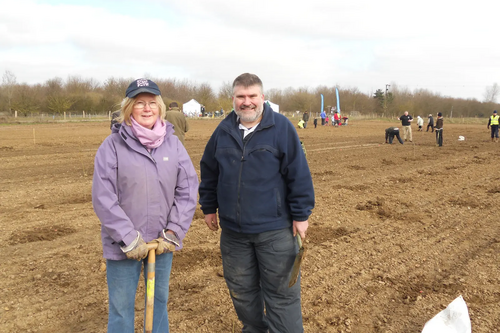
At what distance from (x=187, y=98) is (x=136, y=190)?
3310 inches

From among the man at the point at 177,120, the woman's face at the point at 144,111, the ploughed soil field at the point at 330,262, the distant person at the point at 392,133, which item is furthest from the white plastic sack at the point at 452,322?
the distant person at the point at 392,133

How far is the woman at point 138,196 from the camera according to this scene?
2406mm

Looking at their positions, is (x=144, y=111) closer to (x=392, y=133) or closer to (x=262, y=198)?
(x=262, y=198)

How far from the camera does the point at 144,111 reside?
8.46ft

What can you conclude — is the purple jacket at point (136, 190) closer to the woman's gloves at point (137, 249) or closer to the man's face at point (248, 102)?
the woman's gloves at point (137, 249)

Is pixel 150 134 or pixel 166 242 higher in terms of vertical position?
pixel 150 134

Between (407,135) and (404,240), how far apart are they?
17420 millimetres

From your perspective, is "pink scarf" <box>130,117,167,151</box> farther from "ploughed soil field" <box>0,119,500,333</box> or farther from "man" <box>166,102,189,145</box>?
"man" <box>166,102,189,145</box>

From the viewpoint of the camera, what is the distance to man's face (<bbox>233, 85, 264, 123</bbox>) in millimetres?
2682

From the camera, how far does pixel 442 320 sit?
273cm

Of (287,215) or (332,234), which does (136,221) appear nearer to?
(287,215)

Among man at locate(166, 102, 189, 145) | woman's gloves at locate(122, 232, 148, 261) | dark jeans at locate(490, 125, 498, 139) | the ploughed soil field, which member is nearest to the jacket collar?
woman's gloves at locate(122, 232, 148, 261)

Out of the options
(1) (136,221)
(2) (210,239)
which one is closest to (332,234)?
(2) (210,239)

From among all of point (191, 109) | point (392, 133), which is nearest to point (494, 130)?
point (392, 133)
